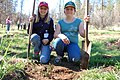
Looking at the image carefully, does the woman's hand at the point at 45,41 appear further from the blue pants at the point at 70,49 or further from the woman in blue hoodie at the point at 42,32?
the blue pants at the point at 70,49

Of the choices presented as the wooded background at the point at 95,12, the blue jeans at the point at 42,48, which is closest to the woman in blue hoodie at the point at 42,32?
the blue jeans at the point at 42,48

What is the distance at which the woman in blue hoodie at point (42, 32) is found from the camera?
5.73 m

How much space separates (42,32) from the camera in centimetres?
593

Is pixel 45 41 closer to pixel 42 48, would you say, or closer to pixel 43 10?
pixel 42 48

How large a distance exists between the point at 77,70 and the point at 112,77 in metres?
1.67

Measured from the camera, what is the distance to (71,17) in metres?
5.75

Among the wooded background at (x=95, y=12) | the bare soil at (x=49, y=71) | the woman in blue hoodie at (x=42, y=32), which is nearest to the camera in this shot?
the bare soil at (x=49, y=71)

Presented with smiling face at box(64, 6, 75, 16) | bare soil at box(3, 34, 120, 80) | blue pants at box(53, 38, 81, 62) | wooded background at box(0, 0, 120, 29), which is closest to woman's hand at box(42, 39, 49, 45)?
blue pants at box(53, 38, 81, 62)

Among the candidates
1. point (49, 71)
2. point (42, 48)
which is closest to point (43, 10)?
point (42, 48)

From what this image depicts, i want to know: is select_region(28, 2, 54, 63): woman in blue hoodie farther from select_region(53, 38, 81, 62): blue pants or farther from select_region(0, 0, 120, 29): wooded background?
select_region(0, 0, 120, 29): wooded background

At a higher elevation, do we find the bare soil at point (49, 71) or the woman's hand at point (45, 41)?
the woman's hand at point (45, 41)

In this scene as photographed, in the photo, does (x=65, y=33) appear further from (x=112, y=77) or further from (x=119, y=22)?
(x=119, y=22)

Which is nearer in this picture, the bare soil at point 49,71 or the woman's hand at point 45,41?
the bare soil at point 49,71

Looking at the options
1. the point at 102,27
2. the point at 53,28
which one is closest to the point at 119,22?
the point at 102,27
